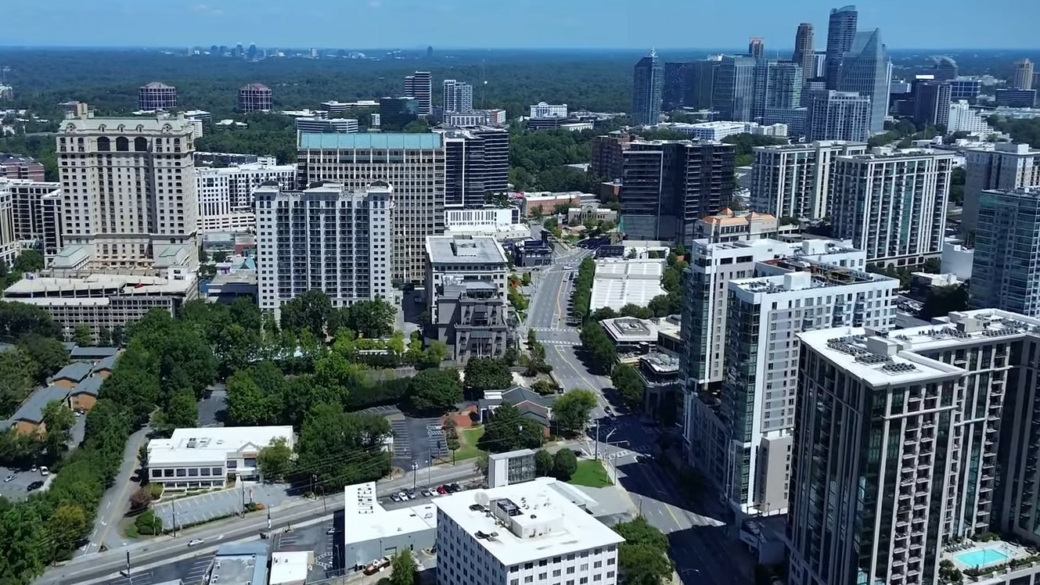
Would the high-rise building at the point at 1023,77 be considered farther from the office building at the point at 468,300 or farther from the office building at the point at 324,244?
the office building at the point at 324,244

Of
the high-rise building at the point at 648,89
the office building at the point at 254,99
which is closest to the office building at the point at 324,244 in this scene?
the high-rise building at the point at 648,89

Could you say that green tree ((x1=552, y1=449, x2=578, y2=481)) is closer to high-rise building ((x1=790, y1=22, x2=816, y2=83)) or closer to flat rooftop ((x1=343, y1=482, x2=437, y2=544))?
flat rooftop ((x1=343, y1=482, x2=437, y2=544))

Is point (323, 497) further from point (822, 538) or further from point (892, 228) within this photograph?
point (892, 228)

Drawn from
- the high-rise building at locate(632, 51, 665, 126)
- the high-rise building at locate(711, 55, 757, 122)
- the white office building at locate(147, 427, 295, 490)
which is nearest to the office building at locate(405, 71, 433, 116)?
the high-rise building at locate(632, 51, 665, 126)

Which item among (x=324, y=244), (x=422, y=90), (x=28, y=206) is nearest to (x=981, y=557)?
(x=324, y=244)

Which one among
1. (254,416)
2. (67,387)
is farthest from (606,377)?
(67,387)

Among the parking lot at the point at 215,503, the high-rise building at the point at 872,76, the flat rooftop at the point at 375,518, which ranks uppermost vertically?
the high-rise building at the point at 872,76
